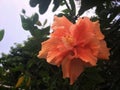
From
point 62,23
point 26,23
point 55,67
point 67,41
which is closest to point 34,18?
point 26,23

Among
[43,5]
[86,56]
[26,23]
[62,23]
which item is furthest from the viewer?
[43,5]

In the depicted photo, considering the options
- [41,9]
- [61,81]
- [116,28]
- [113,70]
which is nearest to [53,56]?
[61,81]

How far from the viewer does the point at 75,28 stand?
123 cm

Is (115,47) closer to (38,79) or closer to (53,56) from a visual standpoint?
(38,79)

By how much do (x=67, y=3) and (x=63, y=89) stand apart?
59 cm

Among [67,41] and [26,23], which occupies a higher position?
[67,41]

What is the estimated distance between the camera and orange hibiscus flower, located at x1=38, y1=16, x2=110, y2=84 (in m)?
1.18

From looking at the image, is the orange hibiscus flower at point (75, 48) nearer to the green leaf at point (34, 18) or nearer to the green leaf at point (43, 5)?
the green leaf at point (34, 18)

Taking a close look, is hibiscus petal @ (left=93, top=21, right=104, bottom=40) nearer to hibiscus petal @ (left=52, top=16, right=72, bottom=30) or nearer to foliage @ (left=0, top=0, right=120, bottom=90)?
hibiscus petal @ (left=52, top=16, right=72, bottom=30)

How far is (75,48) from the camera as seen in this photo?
119 cm

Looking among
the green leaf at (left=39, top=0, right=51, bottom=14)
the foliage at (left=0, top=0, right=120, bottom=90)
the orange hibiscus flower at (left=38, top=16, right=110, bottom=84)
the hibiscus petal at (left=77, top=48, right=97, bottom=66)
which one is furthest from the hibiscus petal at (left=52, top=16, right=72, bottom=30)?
Result: the green leaf at (left=39, top=0, right=51, bottom=14)

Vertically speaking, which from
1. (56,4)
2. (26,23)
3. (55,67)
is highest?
(26,23)

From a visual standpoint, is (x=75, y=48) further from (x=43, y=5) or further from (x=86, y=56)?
(x=43, y=5)

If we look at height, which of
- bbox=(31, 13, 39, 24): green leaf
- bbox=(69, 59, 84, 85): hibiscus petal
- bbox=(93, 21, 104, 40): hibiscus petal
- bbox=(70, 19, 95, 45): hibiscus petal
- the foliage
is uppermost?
bbox=(70, 19, 95, 45): hibiscus petal
